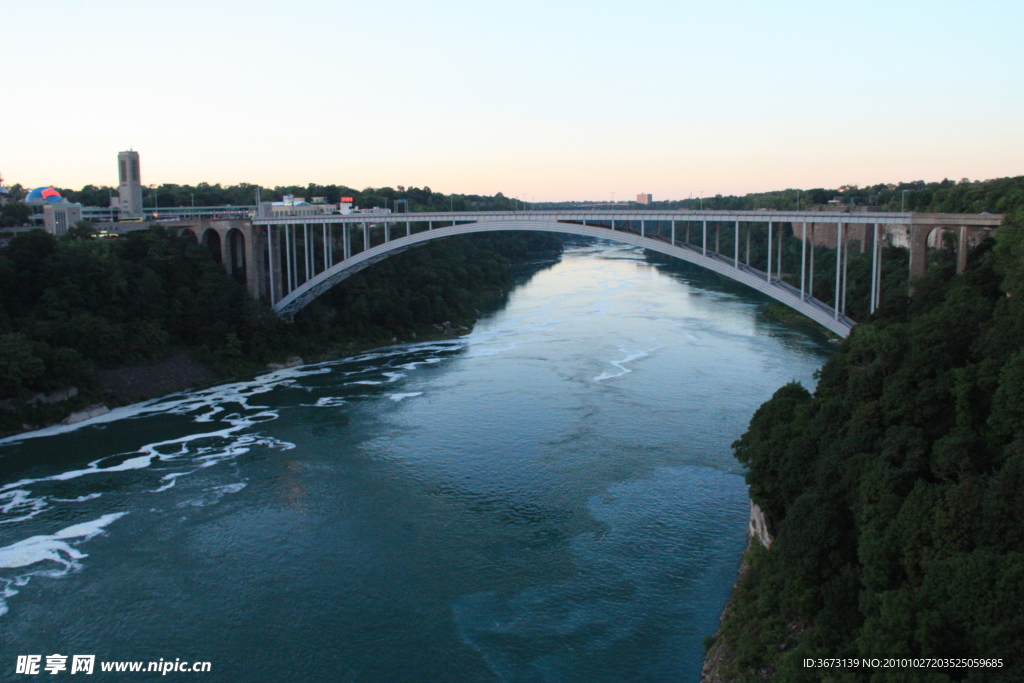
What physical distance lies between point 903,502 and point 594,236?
11.4m

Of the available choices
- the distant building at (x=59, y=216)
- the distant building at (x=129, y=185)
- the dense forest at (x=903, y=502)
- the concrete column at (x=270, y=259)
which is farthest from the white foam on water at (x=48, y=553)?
the distant building at (x=129, y=185)

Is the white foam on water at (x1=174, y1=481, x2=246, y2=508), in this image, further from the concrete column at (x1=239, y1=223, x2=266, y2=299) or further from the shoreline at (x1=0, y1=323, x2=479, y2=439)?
the concrete column at (x1=239, y1=223, x2=266, y2=299)

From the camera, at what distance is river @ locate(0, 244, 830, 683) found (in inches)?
316

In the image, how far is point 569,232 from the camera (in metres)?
17.4

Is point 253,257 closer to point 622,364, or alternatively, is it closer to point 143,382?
point 143,382

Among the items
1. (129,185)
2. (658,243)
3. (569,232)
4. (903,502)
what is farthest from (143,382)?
(903,502)

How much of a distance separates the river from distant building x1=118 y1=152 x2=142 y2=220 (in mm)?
12492

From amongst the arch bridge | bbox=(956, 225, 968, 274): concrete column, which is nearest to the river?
the arch bridge

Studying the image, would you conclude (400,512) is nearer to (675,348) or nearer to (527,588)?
(527,588)

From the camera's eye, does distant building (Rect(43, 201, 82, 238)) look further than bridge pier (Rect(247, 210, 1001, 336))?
Yes

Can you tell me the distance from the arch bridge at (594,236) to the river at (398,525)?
258 centimetres

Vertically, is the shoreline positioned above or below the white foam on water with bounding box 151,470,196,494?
above

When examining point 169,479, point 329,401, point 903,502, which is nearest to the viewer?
point 903,502

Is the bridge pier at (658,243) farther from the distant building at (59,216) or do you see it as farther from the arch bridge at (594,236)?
the distant building at (59,216)
